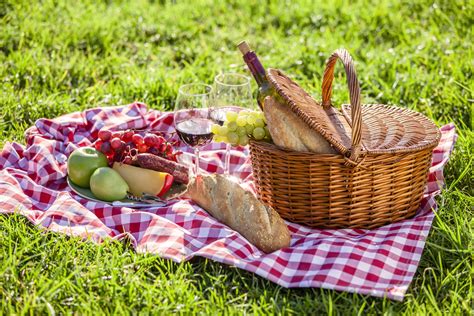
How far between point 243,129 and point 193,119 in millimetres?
294

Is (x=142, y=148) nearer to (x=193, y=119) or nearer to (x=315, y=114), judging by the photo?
(x=193, y=119)

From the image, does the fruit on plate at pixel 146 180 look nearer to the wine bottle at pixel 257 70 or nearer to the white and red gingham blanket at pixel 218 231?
the white and red gingham blanket at pixel 218 231

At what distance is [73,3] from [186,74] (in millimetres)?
1989

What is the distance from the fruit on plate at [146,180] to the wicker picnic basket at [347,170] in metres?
0.49

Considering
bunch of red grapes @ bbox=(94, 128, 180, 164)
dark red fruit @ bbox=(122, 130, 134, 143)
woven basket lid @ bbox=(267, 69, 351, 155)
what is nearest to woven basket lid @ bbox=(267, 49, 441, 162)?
woven basket lid @ bbox=(267, 69, 351, 155)

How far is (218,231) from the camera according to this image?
3.28 metres

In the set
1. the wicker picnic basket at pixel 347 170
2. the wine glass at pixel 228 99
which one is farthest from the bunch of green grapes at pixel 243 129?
the wine glass at pixel 228 99

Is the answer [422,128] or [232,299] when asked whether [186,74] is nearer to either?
[422,128]

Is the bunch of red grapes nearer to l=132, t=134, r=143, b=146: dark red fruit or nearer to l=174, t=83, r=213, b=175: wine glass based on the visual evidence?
l=132, t=134, r=143, b=146: dark red fruit

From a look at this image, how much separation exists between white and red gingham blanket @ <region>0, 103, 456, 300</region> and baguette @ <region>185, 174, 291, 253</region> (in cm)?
5

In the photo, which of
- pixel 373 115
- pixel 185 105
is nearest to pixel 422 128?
pixel 373 115

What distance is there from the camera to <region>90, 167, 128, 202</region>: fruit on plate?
3.54 m

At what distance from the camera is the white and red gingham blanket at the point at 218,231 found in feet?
9.74

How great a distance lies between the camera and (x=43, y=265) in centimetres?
302
